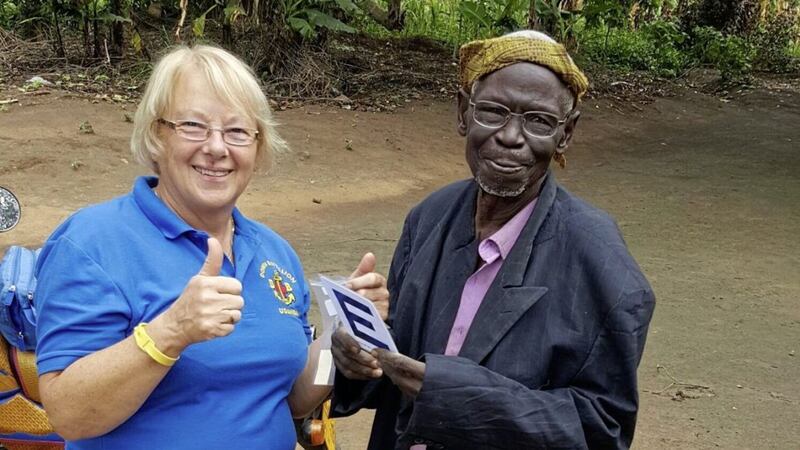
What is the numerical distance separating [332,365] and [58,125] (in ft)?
25.4

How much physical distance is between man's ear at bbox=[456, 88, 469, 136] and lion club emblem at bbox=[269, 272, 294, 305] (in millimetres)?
582

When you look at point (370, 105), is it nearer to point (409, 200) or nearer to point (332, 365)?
point (409, 200)

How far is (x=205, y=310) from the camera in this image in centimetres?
177

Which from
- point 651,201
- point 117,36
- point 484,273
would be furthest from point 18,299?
point 117,36

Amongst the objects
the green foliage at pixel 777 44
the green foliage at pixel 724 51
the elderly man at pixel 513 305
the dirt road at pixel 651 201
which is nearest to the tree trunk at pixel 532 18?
the dirt road at pixel 651 201

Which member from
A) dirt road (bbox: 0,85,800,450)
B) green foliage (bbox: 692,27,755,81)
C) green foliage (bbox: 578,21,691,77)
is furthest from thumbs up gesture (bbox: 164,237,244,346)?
green foliage (bbox: 692,27,755,81)

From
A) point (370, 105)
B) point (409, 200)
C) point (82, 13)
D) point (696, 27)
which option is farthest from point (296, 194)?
point (696, 27)

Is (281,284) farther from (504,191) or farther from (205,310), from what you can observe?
(504,191)

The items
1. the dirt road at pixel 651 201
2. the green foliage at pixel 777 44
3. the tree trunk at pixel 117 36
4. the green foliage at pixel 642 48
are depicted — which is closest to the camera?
the dirt road at pixel 651 201

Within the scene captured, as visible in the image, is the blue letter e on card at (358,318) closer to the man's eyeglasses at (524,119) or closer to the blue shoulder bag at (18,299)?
the man's eyeglasses at (524,119)

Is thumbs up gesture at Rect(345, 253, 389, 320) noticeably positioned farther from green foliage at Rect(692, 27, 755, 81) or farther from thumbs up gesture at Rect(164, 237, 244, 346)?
green foliage at Rect(692, 27, 755, 81)

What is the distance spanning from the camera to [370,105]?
38.3ft

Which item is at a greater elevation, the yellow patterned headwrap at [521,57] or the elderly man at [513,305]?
the yellow patterned headwrap at [521,57]

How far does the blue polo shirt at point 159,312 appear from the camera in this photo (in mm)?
1869
